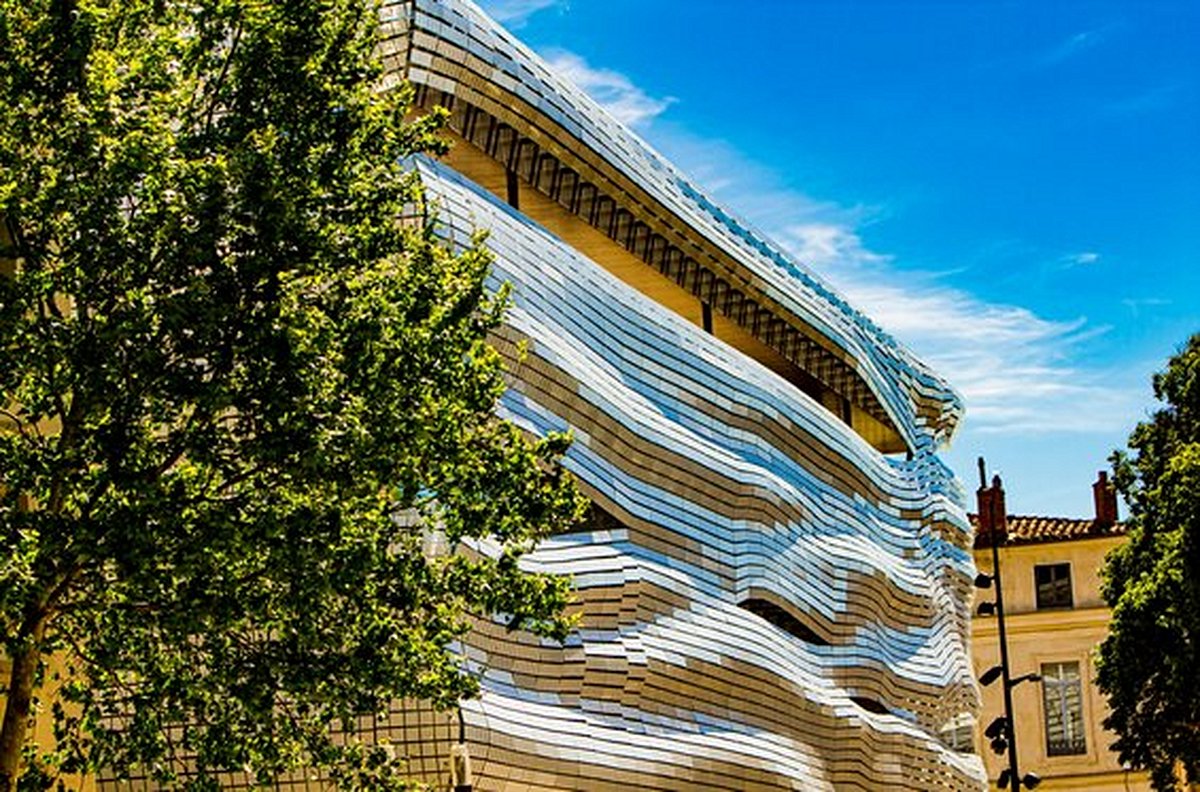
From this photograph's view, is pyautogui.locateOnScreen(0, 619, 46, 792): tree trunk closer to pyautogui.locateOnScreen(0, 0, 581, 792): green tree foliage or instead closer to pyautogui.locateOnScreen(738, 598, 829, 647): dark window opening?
pyautogui.locateOnScreen(0, 0, 581, 792): green tree foliage

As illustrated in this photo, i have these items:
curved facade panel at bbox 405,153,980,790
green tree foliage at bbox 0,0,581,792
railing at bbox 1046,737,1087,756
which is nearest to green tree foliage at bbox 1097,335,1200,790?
curved facade panel at bbox 405,153,980,790

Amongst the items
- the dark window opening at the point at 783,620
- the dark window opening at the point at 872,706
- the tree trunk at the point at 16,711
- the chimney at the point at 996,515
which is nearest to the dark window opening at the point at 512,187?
the dark window opening at the point at 783,620

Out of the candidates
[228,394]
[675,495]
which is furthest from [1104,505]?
[228,394]

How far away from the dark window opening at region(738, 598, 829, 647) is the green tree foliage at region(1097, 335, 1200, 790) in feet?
20.2

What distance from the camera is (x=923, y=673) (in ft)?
155

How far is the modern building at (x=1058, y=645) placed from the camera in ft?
221

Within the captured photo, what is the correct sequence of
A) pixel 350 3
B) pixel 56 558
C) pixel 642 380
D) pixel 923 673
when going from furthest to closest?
1. pixel 923 673
2. pixel 642 380
3. pixel 350 3
4. pixel 56 558

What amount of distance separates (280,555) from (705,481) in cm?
1835

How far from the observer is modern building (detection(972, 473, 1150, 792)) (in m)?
67.3

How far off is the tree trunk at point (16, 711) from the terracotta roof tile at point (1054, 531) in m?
50.9

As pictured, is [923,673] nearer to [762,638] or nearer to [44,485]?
[762,638]

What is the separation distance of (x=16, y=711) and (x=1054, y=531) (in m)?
53.4

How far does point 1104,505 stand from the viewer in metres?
69.8

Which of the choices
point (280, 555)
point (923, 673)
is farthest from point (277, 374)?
point (923, 673)
